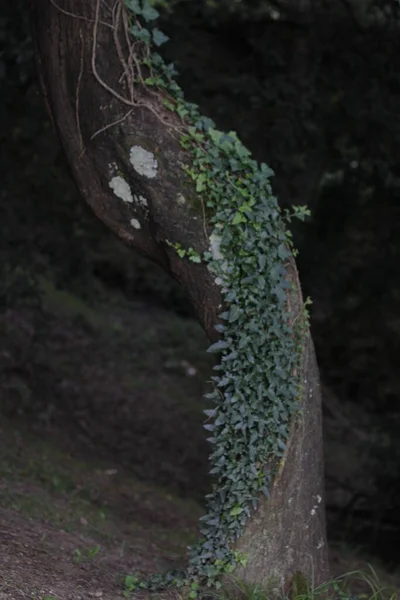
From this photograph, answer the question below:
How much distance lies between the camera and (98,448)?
766 centimetres

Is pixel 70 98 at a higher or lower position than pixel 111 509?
higher

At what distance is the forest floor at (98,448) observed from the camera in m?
4.42

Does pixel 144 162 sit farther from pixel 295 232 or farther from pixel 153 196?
pixel 295 232

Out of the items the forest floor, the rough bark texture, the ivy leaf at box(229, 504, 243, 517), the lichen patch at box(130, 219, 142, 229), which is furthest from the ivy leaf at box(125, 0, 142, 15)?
the forest floor

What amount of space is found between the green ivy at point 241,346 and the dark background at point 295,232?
6.28 feet

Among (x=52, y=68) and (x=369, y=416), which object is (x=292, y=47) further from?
(x=369, y=416)

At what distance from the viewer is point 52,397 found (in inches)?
319

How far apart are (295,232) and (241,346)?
9.67ft

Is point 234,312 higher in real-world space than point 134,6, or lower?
lower

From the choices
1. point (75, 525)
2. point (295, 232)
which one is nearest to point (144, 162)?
point (75, 525)

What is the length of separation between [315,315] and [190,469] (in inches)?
74.9

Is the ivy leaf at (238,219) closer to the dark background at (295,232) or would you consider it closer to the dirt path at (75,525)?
the dirt path at (75,525)

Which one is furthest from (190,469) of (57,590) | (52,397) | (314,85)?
(57,590)

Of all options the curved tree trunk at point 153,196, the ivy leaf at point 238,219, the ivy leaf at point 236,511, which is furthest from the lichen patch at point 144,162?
the ivy leaf at point 236,511
